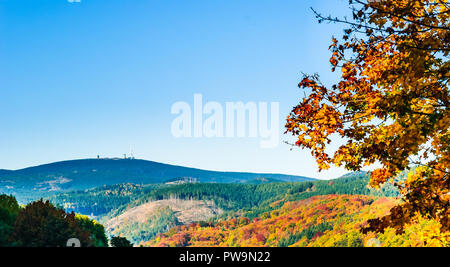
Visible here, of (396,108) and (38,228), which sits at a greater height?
(396,108)

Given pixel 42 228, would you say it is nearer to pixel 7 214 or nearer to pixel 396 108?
pixel 7 214

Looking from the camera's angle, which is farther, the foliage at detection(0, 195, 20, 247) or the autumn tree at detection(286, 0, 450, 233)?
the foliage at detection(0, 195, 20, 247)

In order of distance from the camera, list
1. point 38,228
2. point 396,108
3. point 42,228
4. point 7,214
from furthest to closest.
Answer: point 7,214 < point 42,228 < point 38,228 < point 396,108

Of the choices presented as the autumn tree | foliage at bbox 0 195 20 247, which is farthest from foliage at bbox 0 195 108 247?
the autumn tree

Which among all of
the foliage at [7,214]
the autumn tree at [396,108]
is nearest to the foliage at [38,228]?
the foliage at [7,214]

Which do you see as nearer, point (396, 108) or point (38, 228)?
point (396, 108)

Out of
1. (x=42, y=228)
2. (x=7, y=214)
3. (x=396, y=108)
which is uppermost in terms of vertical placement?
(x=396, y=108)

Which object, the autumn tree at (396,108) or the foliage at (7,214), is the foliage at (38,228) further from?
the autumn tree at (396,108)

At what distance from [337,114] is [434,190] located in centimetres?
307

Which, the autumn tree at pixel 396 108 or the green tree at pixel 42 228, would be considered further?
the green tree at pixel 42 228

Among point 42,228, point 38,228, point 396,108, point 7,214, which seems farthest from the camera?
point 7,214

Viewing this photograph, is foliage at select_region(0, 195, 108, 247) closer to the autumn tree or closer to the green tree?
the green tree

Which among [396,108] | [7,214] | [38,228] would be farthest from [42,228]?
[396,108]
